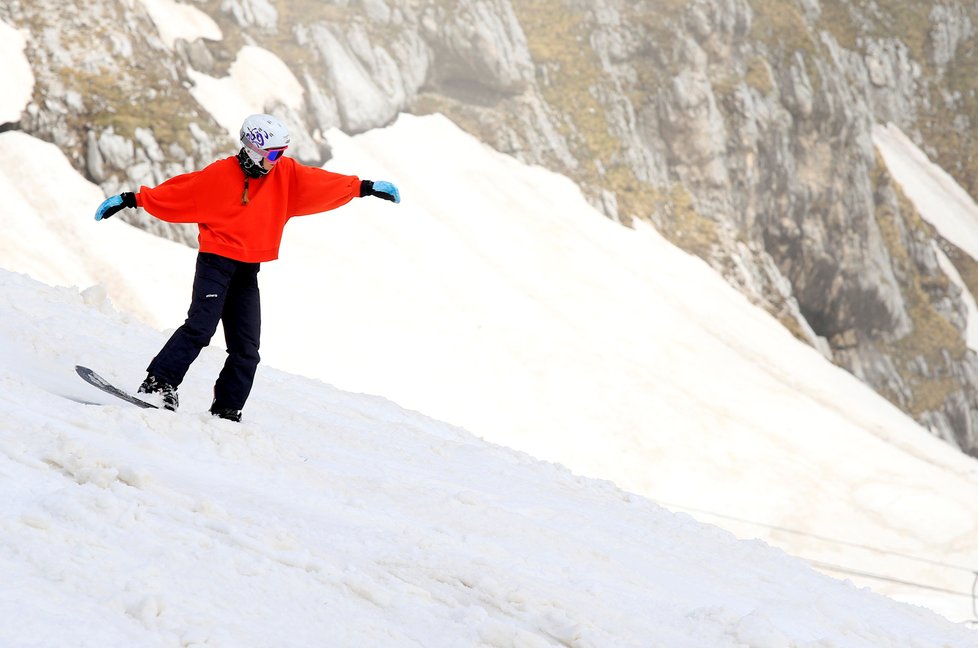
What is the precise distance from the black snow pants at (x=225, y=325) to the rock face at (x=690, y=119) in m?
22.6

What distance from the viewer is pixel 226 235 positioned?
6.75 m

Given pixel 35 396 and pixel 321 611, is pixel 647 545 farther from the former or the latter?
pixel 35 396

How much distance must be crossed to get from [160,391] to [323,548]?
2622 mm

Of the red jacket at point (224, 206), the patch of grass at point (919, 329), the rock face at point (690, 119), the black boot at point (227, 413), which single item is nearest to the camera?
the red jacket at point (224, 206)

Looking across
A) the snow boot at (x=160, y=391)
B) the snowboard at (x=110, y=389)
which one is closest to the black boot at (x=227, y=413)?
the snow boot at (x=160, y=391)

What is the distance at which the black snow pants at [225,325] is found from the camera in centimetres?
675

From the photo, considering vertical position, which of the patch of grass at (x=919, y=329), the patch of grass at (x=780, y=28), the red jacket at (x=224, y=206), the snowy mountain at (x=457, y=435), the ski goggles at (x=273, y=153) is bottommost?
the snowy mountain at (x=457, y=435)

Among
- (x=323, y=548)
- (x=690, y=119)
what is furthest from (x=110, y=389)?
(x=690, y=119)

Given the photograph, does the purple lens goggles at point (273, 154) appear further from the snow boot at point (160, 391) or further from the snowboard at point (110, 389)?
the snowboard at point (110, 389)

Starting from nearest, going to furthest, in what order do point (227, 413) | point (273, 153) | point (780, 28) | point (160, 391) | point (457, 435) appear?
point (273, 153), point (160, 391), point (227, 413), point (457, 435), point (780, 28)

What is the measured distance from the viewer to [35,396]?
19.3 ft

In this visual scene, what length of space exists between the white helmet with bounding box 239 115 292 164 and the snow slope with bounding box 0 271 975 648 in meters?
1.96

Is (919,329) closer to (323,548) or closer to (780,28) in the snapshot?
(780,28)

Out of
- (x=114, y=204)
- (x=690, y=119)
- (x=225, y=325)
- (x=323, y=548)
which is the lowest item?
(x=323, y=548)
